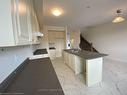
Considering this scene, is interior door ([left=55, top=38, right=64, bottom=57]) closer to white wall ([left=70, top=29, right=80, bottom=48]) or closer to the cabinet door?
white wall ([left=70, top=29, right=80, bottom=48])

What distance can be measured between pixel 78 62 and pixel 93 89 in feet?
4.35

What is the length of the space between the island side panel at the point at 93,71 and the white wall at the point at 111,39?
3.28 meters

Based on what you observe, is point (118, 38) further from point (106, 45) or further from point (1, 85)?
point (1, 85)

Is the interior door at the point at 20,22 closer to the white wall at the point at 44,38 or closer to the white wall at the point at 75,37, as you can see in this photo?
the white wall at the point at 44,38

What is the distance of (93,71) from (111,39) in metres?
3.91

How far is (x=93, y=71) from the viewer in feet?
8.20

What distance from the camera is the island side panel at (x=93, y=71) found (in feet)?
7.94

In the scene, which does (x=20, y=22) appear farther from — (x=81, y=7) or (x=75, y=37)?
(x=75, y=37)

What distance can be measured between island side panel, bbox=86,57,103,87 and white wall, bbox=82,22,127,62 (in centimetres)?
328

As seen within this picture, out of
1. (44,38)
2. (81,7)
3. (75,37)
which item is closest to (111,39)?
(75,37)

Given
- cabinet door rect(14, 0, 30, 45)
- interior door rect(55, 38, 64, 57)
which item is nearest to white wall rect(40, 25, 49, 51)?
interior door rect(55, 38, 64, 57)

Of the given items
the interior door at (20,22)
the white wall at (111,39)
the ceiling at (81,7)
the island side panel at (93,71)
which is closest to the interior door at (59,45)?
the white wall at (111,39)

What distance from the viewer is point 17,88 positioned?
90 centimetres

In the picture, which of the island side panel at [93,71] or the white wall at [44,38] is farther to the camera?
the white wall at [44,38]
